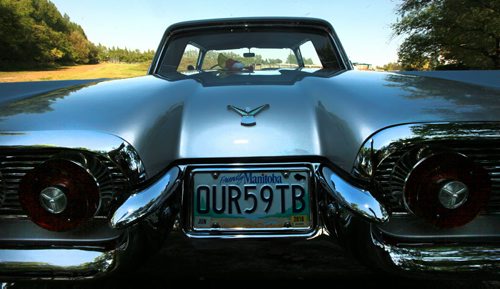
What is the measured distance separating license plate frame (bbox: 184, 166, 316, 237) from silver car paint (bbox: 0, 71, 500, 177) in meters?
0.05

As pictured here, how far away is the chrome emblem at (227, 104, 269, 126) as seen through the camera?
1.43 meters

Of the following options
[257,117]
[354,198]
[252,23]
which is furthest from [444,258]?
[252,23]

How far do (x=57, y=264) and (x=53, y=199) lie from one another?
0.19 meters

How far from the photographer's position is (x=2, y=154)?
1.31 metres

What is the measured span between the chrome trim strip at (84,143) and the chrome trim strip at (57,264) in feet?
0.83

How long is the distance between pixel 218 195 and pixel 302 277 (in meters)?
0.38

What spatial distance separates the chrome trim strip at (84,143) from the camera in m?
1.27

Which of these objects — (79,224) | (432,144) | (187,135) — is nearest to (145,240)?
(79,224)

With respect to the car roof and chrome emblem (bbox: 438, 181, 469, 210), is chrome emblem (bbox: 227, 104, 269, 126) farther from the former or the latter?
the car roof

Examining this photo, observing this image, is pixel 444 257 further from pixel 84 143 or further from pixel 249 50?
pixel 249 50

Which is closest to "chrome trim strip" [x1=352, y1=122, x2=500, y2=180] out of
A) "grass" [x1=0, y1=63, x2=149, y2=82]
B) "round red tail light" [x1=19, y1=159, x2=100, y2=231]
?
"round red tail light" [x1=19, y1=159, x2=100, y2=231]

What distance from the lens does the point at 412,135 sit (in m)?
1.25

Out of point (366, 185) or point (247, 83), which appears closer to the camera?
point (366, 185)

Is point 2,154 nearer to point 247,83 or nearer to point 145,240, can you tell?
point 145,240
